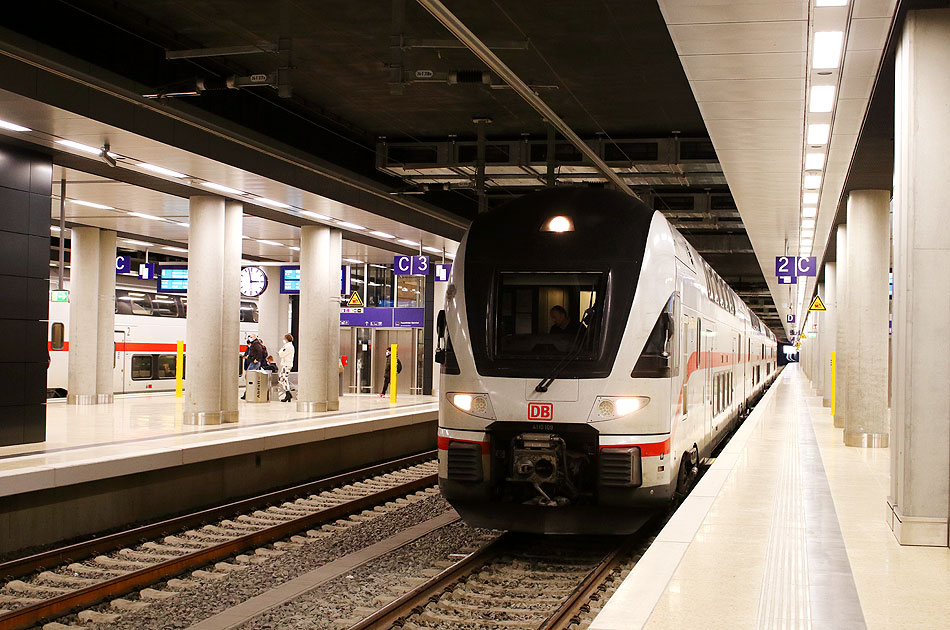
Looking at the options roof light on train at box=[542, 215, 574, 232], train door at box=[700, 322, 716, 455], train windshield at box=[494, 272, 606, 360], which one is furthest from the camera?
train door at box=[700, 322, 716, 455]

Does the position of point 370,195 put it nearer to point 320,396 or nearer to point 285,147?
point 285,147

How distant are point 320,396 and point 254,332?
42.5 ft

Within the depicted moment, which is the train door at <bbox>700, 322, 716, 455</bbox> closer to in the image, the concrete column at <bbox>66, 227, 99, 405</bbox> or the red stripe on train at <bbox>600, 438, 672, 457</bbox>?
the red stripe on train at <bbox>600, 438, 672, 457</bbox>

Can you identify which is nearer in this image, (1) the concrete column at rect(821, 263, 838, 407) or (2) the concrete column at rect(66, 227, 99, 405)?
(2) the concrete column at rect(66, 227, 99, 405)

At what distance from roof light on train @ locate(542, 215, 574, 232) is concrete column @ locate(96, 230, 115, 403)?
577 inches

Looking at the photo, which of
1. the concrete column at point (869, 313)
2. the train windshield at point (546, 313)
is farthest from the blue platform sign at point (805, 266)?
the train windshield at point (546, 313)

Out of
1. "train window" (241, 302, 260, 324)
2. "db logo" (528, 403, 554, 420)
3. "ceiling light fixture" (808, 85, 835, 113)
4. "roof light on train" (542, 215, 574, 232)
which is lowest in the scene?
"db logo" (528, 403, 554, 420)

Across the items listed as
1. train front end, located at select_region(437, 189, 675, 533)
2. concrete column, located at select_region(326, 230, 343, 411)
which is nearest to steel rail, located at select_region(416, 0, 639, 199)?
train front end, located at select_region(437, 189, 675, 533)

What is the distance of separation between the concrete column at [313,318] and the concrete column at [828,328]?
44.7 ft

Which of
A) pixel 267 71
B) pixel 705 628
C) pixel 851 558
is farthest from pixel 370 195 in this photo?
pixel 705 628

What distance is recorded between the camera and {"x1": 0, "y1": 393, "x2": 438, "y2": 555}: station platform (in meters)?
9.65

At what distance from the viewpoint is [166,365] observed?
87.6 ft

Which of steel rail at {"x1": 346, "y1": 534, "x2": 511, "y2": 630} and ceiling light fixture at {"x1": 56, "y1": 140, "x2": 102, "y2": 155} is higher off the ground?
ceiling light fixture at {"x1": 56, "y1": 140, "x2": 102, "y2": 155}

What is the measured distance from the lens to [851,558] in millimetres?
6879
